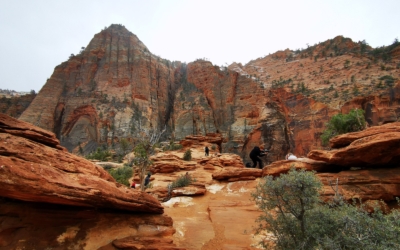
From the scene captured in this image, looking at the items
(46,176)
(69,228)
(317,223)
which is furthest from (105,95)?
(317,223)

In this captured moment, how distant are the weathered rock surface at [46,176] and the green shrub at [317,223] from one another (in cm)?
405

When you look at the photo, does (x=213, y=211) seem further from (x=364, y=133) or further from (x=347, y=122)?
(x=347, y=122)

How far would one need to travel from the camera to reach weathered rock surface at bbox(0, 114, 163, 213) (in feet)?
14.2

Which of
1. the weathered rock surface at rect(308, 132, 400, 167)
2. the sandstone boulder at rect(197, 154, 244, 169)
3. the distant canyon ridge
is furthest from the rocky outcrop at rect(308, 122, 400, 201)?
the distant canyon ridge

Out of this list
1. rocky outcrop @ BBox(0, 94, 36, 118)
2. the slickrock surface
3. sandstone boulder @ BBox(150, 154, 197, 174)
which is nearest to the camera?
the slickrock surface

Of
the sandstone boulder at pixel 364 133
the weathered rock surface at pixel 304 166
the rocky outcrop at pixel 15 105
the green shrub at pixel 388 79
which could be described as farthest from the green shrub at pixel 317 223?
the rocky outcrop at pixel 15 105

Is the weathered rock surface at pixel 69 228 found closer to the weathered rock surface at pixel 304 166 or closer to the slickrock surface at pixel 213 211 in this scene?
the slickrock surface at pixel 213 211

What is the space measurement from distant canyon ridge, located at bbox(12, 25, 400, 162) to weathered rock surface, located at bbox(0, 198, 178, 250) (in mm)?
22533

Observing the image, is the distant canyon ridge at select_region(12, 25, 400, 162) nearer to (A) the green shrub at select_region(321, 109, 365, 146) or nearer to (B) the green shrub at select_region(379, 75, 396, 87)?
(B) the green shrub at select_region(379, 75, 396, 87)

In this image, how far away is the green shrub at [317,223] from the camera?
4371 mm

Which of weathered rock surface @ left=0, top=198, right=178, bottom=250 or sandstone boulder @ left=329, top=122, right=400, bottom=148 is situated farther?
sandstone boulder @ left=329, top=122, right=400, bottom=148

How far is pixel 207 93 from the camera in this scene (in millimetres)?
53625

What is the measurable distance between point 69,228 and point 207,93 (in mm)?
49489

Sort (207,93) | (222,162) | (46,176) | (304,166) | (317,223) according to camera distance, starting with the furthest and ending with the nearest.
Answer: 1. (207,93)
2. (222,162)
3. (304,166)
4. (317,223)
5. (46,176)
